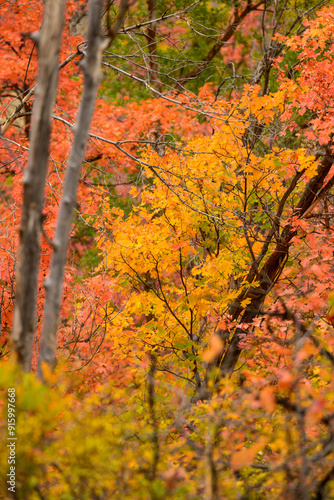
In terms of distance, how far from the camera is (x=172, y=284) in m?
7.36

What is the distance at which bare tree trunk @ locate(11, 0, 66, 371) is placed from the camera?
3115mm

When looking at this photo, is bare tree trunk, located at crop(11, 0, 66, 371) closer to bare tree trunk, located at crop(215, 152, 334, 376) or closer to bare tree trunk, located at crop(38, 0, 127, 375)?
bare tree trunk, located at crop(38, 0, 127, 375)

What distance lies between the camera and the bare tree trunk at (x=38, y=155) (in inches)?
123

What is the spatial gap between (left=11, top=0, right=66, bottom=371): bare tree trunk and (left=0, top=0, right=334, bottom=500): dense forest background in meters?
0.01

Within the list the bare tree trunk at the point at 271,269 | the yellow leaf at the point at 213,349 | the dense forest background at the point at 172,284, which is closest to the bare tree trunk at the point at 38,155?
the dense forest background at the point at 172,284

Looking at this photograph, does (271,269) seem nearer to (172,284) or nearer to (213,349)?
(172,284)

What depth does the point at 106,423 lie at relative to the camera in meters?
3.11

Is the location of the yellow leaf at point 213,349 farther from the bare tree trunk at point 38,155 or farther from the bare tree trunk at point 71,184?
the bare tree trunk at point 38,155

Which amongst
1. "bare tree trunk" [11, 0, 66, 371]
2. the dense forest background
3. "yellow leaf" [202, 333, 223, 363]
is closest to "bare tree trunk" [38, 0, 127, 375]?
the dense forest background

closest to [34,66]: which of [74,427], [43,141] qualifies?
[43,141]

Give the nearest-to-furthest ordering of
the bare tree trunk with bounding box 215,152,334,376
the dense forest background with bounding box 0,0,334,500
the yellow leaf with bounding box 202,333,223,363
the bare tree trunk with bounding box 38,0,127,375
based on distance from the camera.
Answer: the dense forest background with bounding box 0,0,334,500
the bare tree trunk with bounding box 38,0,127,375
the yellow leaf with bounding box 202,333,223,363
the bare tree trunk with bounding box 215,152,334,376

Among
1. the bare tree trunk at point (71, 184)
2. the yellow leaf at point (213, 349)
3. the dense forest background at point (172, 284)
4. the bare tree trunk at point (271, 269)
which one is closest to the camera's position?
the dense forest background at point (172, 284)

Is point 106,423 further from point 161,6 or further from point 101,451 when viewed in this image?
point 161,6

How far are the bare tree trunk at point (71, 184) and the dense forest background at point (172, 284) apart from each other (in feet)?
0.04
